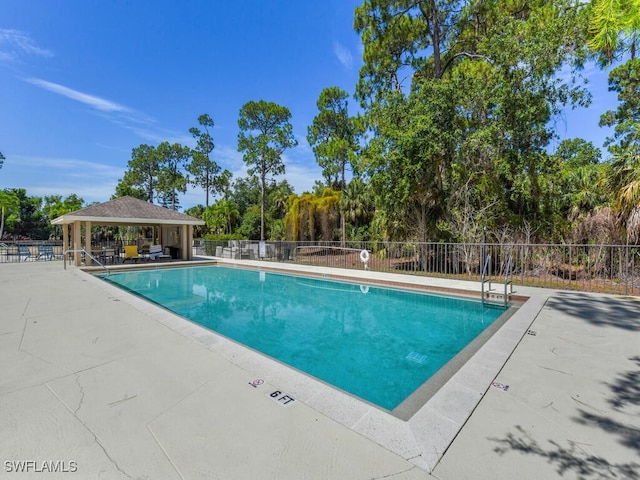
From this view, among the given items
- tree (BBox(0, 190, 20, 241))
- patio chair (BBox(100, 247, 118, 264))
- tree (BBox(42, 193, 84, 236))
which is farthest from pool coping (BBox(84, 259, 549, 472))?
tree (BBox(0, 190, 20, 241))

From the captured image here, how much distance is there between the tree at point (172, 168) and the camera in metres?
35.3

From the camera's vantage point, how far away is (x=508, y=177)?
1048 cm

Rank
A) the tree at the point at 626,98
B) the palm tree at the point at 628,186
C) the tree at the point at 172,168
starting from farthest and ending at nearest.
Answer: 1. the tree at the point at 172,168
2. the tree at the point at 626,98
3. the palm tree at the point at 628,186

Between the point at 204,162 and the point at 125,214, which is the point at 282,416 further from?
the point at 204,162

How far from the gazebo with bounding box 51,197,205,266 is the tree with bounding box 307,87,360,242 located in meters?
11.2

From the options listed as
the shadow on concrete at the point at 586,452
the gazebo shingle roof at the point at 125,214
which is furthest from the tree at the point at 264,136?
the shadow on concrete at the point at 586,452

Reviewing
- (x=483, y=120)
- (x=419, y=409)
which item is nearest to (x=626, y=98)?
(x=483, y=120)

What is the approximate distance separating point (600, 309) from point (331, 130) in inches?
867

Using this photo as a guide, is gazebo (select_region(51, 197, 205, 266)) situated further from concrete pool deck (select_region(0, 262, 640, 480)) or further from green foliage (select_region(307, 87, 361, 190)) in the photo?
concrete pool deck (select_region(0, 262, 640, 480))

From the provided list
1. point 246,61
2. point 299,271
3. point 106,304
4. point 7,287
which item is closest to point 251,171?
point 246,61

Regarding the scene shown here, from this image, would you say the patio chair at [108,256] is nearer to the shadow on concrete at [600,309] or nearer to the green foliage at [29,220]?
the shadow on concrete at [600,309]

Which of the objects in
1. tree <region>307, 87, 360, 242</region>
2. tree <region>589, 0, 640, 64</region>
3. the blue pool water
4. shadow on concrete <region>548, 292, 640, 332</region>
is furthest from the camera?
tree <region>307, 87, 360, 242</region>

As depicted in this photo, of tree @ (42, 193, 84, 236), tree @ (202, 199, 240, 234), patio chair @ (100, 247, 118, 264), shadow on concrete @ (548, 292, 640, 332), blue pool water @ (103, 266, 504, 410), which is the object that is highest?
tree @ (42, 193, 84, 236)

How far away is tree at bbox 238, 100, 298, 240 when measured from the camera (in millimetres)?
25016
